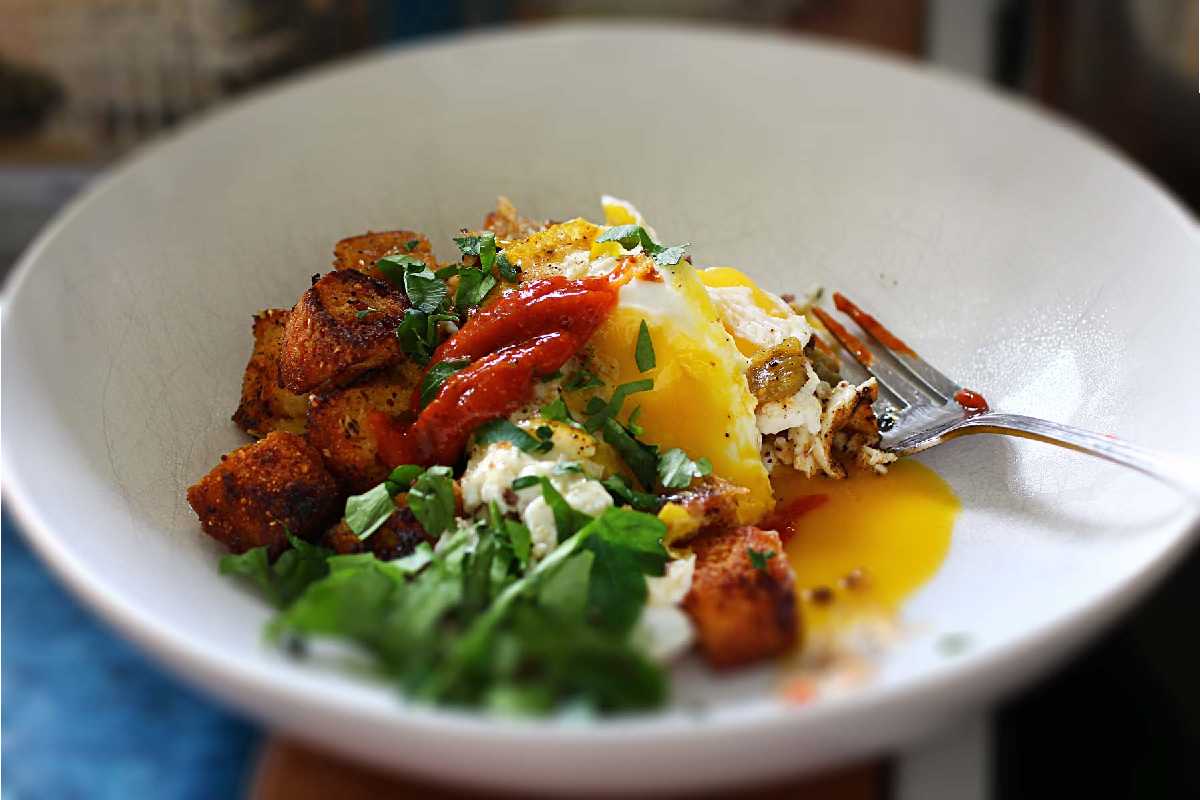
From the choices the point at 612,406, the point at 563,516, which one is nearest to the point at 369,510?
the point at 563,516

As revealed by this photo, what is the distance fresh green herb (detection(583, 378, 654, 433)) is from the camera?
1646 mm

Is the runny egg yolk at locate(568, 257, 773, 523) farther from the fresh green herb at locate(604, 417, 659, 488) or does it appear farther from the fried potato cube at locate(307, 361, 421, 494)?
the fried potato cube at locate(307, 361, 421, 494)

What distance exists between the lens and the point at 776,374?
176 centimetres

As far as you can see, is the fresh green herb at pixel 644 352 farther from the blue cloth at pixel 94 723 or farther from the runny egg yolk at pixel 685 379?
the blue cloth at pixel 94 723

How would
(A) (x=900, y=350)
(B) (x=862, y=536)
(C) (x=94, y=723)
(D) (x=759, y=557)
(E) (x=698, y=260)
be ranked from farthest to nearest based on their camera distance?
(C) (x=94, y=723) → (E) (x=698, y=260) → (A) (x=900, y=350) → (B) (x=862, y=536) → (D) (x=759, y=557)

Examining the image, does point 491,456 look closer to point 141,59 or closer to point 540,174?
point 540,174

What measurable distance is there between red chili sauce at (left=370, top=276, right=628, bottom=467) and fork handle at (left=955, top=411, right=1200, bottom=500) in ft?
1.93

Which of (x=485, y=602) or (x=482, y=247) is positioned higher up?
(x=482, y=247)

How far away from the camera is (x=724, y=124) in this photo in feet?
8.02

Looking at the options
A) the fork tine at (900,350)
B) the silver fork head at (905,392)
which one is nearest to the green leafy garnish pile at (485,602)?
the silver fork head at (905,392)

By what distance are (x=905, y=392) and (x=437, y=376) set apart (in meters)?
0.75

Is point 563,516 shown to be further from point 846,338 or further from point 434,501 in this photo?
point 846,338

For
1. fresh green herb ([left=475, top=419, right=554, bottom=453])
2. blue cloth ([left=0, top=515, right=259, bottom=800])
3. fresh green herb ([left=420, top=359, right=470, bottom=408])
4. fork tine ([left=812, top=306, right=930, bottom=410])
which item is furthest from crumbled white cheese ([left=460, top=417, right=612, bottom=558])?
blue cloth ([left=0, top=515, right=259, bottom=800])

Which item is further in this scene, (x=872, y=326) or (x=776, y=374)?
(x=872, y=326)
